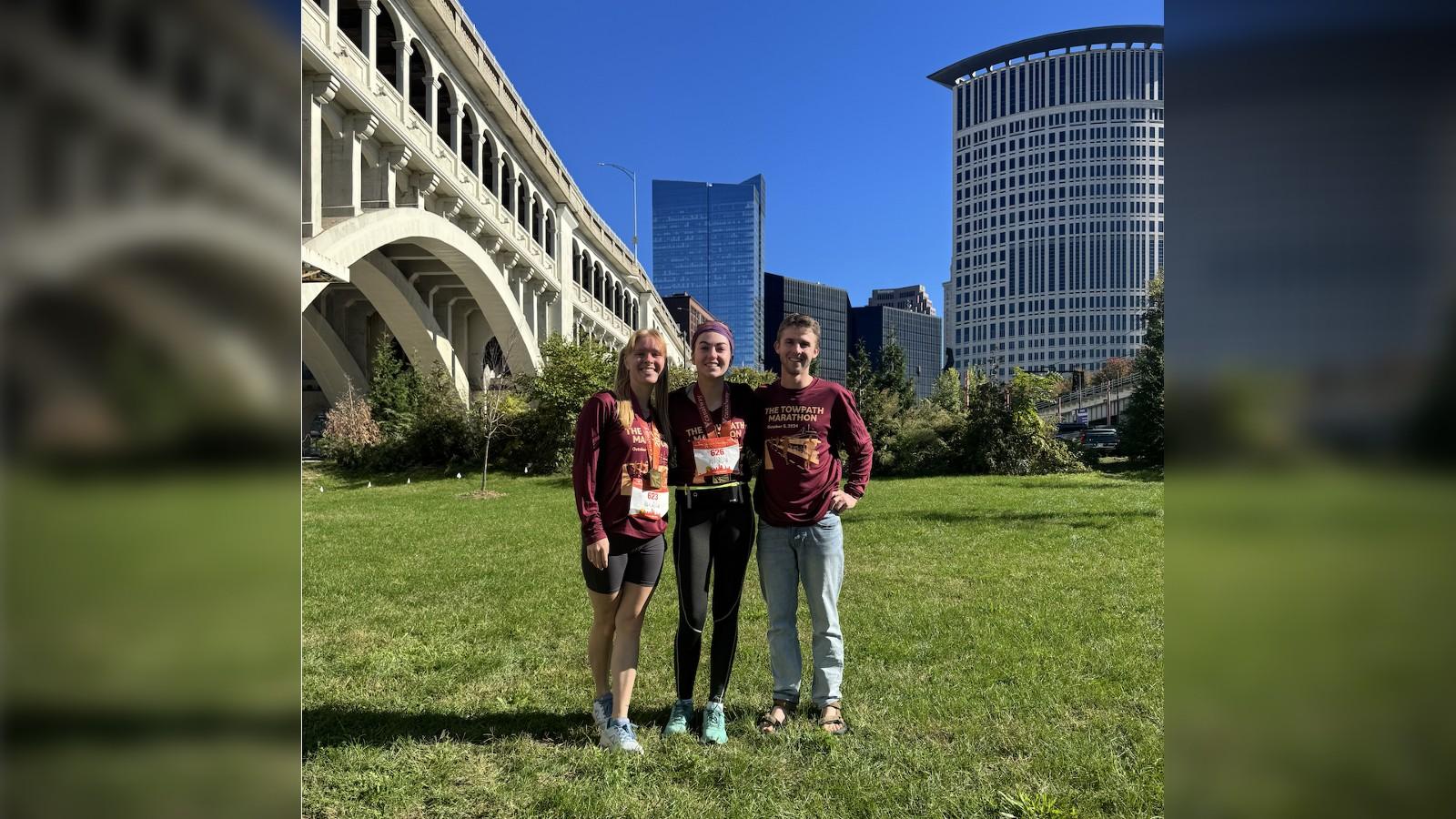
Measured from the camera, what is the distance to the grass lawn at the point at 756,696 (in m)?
3.49

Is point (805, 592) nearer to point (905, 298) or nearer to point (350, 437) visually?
point (350, 437)

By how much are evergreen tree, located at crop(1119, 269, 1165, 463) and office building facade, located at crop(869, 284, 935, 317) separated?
484ft

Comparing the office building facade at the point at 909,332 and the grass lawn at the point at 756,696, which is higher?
the office building facade at the point at 909,332

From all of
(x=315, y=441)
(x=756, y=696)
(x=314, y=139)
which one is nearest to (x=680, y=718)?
(x=756, y=696)

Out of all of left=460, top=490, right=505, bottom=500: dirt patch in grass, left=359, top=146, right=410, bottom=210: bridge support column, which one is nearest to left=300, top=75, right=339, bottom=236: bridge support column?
left=359, top=146, right=410, bottom=210: bridge support column

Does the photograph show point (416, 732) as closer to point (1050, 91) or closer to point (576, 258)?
point (576, 258)

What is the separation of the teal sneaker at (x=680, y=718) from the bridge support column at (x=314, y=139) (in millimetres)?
18154

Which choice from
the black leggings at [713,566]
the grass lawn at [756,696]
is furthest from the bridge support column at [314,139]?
the black leggings at [713,566]

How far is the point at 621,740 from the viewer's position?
3.93m

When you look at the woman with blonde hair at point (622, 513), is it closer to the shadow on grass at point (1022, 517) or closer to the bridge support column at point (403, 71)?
the shadow on grass at point (1022, 517)

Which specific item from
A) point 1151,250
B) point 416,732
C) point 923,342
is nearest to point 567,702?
point 416,732
